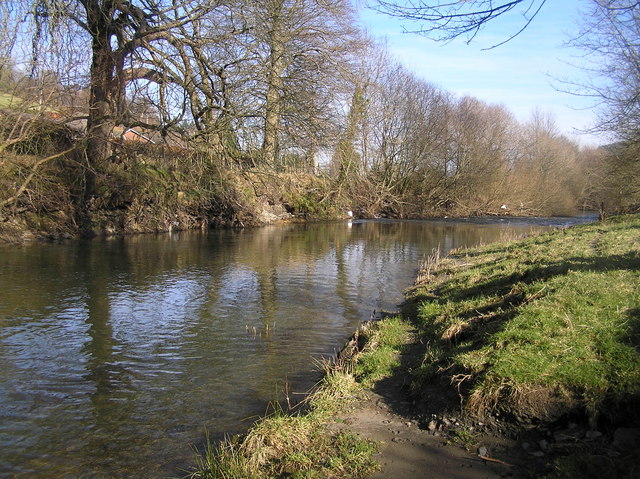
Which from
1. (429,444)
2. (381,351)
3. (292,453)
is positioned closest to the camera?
(292,453)

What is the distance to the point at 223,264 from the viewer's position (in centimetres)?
1405

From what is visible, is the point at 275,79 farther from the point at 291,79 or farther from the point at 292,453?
the point at 292,453

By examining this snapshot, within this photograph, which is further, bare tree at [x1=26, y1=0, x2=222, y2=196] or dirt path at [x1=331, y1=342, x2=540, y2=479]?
bare tree at [x1=26, y1=0, x2=222, y2=196]

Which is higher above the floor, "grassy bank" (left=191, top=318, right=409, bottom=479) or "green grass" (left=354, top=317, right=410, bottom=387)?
"green grass" (left=354, top=317, right=410, bottom=387)

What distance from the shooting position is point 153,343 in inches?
285

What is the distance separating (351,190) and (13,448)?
3033 cm

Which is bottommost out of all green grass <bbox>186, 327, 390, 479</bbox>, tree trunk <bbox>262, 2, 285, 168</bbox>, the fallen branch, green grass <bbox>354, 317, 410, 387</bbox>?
green grass <bbox>186, 327, 390, 479</bbox>

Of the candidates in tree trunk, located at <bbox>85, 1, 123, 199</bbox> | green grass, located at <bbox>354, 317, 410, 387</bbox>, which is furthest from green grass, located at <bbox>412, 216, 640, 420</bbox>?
tree trunk, located at <bbox>85, 1, 123, 199</bbox>

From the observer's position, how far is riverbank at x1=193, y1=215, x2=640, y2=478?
3697 mm

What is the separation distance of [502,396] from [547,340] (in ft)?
2.89

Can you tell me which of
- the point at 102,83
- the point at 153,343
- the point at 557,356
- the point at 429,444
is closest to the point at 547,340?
the point at 557,356

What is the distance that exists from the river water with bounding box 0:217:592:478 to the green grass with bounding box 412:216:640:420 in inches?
73.1

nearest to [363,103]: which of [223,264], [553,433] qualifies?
[223,264]

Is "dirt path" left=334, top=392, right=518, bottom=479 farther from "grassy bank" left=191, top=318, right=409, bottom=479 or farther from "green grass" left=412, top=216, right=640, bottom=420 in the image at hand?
"green grass" left=412, top=216, right=640, bottom=420
